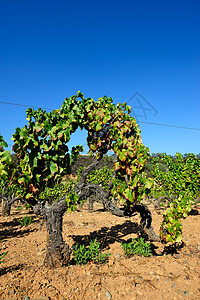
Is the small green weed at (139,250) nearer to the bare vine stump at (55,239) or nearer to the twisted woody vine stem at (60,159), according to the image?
the twisted woody vine stem at (60,159)

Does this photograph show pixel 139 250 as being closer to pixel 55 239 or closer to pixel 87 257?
pixel 87 257

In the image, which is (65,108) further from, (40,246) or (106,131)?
(40,246)

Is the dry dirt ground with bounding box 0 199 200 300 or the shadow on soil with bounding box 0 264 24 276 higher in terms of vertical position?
the dry dirt ground with bounding box 0 199 200 300

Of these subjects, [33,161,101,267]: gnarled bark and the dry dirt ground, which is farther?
[33,161,101,267]: gnarled bark

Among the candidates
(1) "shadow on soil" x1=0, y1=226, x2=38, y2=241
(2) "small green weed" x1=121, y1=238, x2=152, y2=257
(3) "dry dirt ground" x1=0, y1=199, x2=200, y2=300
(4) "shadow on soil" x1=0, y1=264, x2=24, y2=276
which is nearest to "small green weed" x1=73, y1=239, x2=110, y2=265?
(3) "dry dirt ground" x1=0, y1=199, x2=200, y2=300

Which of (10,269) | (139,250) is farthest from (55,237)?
(139,250)

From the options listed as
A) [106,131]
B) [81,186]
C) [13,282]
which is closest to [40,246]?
[13,282]

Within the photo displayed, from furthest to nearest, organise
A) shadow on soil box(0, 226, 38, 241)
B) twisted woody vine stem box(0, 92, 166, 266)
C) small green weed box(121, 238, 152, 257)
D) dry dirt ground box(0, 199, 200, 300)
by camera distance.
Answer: shadow on soil box(0, 226, 38, 241)
small green weed box(121, 238, 152, 257)
twisted woody vine stem box(0, 92, 166, 266)
dry dirt ground box(0, 199, 200, 300)

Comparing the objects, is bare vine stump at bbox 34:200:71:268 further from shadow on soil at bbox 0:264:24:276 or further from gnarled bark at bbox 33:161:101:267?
shadow on soil at bbox 0:264:24:276

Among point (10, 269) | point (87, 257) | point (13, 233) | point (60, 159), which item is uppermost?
point (60, 159)

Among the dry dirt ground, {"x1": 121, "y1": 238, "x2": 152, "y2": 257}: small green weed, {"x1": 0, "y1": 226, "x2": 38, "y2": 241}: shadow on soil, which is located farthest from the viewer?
{"x1": 0, "y1": 226, "x2": 38, "y2": 241}: shadow on soil

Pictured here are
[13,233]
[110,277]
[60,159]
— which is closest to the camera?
[110,277]

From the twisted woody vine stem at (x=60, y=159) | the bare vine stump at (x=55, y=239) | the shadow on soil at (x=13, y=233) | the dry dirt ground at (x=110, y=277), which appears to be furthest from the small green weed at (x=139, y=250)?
the shadow on soil at (x=13, y=233)

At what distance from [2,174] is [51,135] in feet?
4.08
